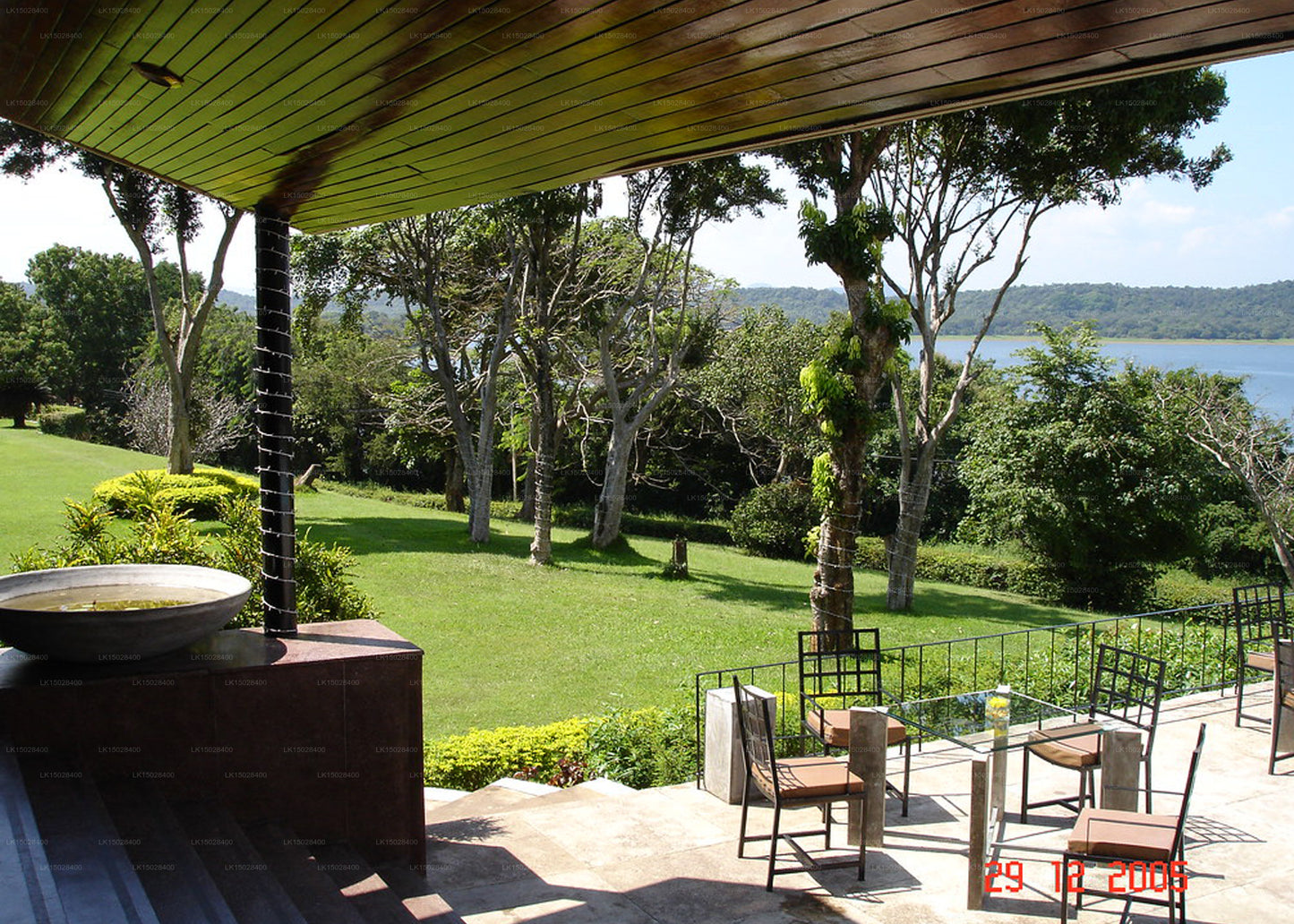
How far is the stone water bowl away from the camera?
352cm

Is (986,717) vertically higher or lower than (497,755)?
higher

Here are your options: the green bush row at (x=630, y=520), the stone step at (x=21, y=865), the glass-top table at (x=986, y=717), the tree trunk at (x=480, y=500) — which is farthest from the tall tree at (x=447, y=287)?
the stone step at (x=21, y=865)

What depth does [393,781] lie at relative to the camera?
4.18m

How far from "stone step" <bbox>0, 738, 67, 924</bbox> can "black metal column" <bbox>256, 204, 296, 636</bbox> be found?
141cm

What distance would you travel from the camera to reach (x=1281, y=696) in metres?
6.20

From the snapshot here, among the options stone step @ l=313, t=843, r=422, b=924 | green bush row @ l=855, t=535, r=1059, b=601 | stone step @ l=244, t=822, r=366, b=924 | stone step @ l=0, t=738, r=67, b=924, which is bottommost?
green bush row @ l=855, t=535, r=1059, b=601

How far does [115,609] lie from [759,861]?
3246 mm

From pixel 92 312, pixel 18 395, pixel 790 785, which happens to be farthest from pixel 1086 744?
pixel 92 312

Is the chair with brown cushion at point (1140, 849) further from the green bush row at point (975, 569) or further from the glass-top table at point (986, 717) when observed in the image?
the green bush row at point (975, 569)

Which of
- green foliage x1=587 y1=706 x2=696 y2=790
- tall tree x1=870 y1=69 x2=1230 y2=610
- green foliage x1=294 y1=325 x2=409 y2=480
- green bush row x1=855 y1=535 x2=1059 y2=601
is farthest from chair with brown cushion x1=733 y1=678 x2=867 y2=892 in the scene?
green foliage x1=294 y1=325 x2=409 y2=480

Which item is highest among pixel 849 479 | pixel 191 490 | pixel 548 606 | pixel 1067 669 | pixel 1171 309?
pixel 1171 309

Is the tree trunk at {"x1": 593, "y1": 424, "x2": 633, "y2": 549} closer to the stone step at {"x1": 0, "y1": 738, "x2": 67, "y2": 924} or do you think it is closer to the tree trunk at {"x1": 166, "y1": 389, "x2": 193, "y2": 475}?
the tree trunk at {"x1": 166, "y1": 389, "x2": 193, "y2": 475}

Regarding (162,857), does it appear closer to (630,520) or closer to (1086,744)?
(1086,744)

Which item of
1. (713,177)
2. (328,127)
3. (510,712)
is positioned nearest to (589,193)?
(713,177)
